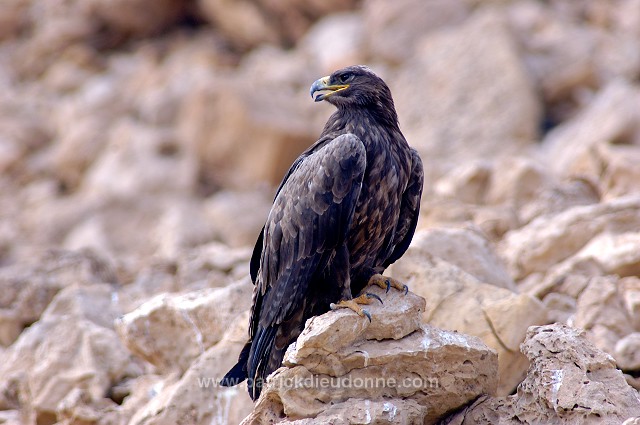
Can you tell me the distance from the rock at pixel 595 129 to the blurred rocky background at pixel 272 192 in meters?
0.04

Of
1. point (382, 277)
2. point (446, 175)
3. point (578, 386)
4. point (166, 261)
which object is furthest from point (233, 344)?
point (446, 175)

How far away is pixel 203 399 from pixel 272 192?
896 centimetres

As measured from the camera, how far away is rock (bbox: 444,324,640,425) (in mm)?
4465

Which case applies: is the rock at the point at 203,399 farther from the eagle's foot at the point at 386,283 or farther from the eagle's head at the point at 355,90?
the eagle's head at the point at 355,90

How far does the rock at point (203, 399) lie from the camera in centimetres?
608

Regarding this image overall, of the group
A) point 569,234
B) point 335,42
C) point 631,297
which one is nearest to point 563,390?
point 631,297

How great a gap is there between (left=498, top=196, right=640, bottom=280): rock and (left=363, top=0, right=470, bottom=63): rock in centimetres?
878

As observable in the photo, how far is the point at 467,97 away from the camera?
1479 cm

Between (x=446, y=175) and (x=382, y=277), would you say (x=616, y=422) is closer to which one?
(x=382, y=277)

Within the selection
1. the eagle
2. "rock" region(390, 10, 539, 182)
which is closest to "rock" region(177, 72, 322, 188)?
"rock" region(390, 10, 539, 182)

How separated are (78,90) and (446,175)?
1055cm

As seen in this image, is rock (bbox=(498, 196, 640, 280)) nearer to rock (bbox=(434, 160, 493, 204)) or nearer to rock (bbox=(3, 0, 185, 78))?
rock (bbox=(434, 160, 493, 204))

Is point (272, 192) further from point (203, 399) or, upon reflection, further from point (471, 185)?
point (203, 399)

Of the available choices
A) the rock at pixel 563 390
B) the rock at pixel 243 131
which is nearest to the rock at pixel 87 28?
the rock at pixel 243 131
